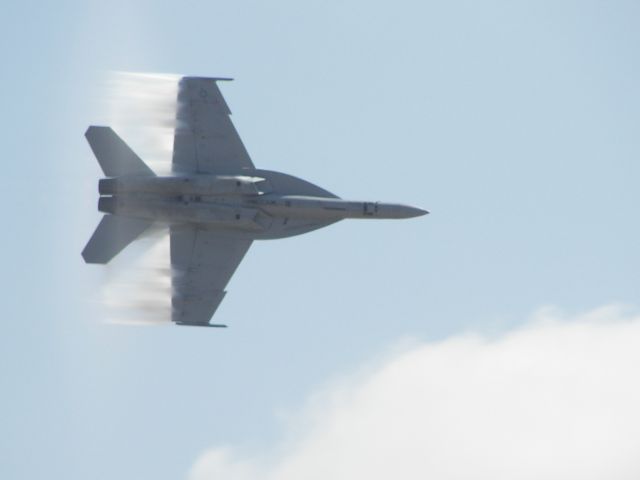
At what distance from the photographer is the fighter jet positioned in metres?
42.2

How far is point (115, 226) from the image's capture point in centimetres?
4278

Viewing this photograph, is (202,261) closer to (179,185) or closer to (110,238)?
(179,185)

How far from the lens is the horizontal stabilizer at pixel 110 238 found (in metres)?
42.7

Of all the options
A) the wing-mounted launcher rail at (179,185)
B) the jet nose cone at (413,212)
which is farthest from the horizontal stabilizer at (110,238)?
the jet nose cone at (413,212)

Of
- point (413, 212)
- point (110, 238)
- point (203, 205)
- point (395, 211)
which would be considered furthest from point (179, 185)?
point (413, 212)

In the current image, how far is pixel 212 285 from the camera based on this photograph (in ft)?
140

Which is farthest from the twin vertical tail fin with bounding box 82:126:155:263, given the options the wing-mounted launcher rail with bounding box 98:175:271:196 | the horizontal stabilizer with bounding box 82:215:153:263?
the wing-mounted launcher rail with bounding box 98:175:271:196

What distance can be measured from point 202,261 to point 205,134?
4068 mm

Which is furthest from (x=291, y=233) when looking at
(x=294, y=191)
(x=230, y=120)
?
(x=230, y=120)

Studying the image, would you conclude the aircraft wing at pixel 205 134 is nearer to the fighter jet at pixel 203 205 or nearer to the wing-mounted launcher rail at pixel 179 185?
the fighter jet at pixel 203 205

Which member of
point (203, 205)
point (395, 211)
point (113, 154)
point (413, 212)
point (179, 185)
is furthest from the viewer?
point (413, 212)

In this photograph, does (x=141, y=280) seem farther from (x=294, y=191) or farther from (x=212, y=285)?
(x=294, y=191)

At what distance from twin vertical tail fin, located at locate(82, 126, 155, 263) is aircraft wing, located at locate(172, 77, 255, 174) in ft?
4.70

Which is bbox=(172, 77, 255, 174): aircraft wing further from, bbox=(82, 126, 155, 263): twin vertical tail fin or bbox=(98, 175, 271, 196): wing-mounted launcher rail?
bbox=(82, 126, 155, 263): twin vertical tail fin
